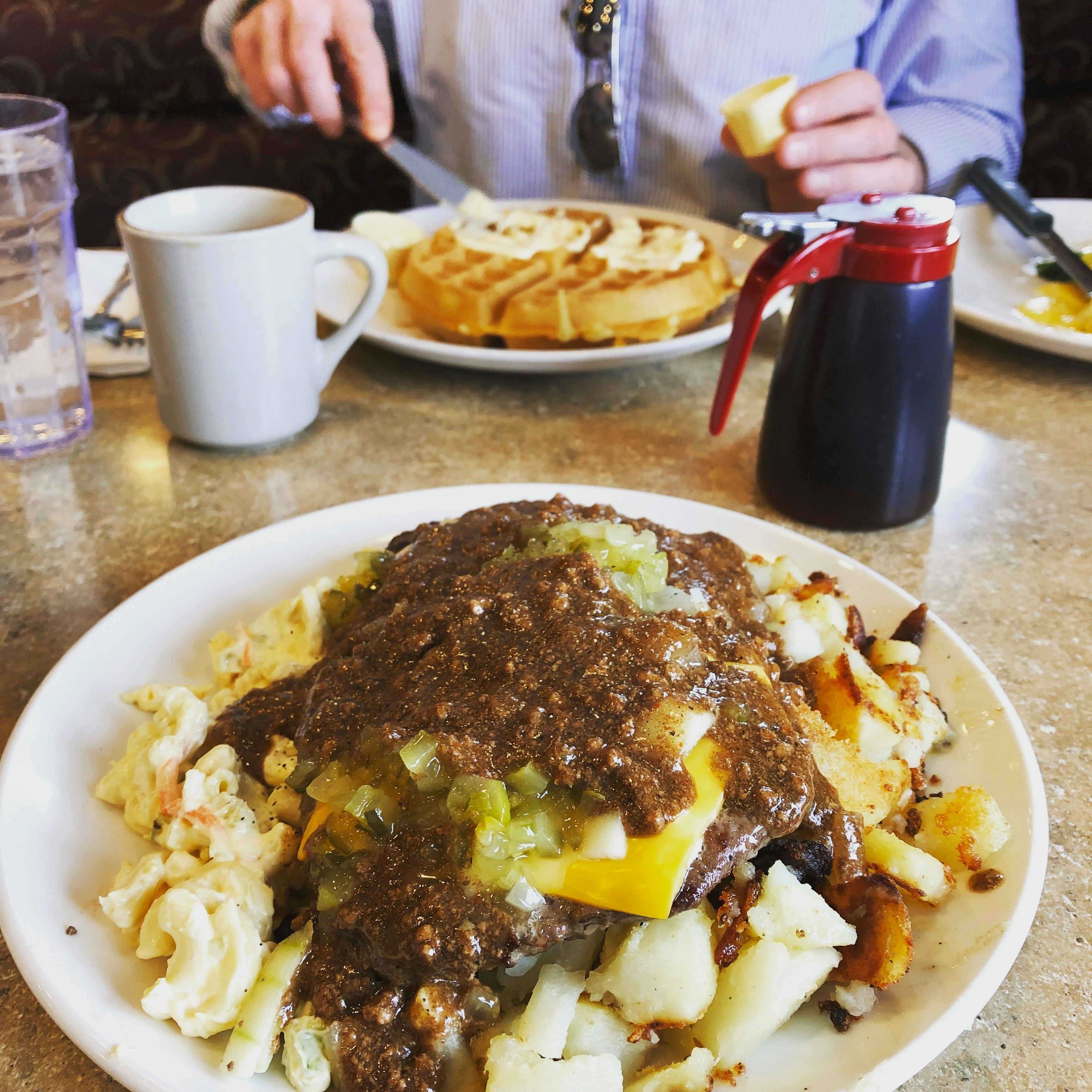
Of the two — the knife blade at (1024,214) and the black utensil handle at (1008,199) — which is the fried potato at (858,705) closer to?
the knife blade at (1024,214)

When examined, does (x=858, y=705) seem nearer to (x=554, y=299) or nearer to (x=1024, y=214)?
(x=554, y=299)

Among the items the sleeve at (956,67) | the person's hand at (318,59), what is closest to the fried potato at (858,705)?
the person's hand at (318,59)

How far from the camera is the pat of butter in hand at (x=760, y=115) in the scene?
2.04 meters

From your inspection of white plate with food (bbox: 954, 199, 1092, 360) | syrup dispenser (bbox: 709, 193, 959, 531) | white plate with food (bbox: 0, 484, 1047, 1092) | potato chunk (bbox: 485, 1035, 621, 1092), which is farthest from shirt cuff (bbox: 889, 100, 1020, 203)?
→ potato chunk (bbox: 485, 1035, 621, 1092)

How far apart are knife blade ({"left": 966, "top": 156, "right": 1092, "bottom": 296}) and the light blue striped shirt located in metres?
0.13

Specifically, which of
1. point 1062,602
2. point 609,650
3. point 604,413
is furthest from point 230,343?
point 1062,602

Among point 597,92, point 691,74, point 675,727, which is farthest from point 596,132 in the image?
point 675,727

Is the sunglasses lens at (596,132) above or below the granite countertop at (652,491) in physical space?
above

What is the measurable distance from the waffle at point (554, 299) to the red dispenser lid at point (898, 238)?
0.62m

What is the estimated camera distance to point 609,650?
0.90 metres

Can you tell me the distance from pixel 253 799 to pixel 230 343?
36.2 inches

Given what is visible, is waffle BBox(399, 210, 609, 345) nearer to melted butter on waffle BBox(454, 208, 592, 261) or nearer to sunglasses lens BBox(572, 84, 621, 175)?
melted butter on waffle BBox(454, 208, 592, 261)

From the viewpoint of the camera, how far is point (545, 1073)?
0.69m

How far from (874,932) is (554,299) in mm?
1428
